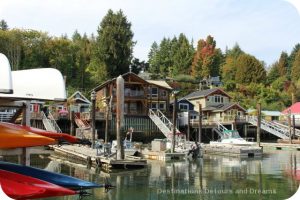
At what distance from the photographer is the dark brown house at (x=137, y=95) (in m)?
50.1

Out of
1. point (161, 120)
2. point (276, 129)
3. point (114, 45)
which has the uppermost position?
point (114, 45)

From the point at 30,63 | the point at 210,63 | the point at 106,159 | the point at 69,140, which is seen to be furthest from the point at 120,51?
the point at 69,140

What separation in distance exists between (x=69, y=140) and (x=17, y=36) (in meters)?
51.6

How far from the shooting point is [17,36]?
5728 centimetres

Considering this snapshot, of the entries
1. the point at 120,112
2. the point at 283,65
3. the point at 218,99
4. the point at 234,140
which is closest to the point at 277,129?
the point at 234,140

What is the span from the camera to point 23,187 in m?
7.32

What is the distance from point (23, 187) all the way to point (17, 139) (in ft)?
2.59

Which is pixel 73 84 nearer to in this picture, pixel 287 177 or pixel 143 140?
pixel 143 140

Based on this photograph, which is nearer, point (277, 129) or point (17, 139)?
point (17, 139)

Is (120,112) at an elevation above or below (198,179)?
above

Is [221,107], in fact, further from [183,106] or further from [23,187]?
[23,187]

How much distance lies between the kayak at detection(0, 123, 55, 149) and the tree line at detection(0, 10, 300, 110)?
49.3 meters

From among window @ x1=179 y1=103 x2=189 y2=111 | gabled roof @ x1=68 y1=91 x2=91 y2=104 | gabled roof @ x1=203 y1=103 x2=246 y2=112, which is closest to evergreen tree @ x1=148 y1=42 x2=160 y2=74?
gabled roof @ x1=203 y1=103 x2=246 y2=112

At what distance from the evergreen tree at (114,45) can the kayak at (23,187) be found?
53335mm
